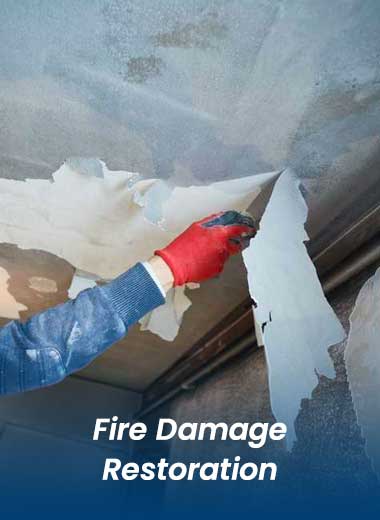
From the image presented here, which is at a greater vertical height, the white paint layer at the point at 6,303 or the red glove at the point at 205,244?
the white paint layer at the point at 6,303

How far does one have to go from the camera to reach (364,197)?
1.14 metres

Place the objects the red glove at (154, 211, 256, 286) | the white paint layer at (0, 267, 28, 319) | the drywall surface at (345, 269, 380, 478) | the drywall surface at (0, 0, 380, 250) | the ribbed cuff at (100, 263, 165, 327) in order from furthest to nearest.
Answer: the white paint layer at (0, 267, 28, 319)
the red glove at (154, 211, 256, 286)
the ribbed cuff at (100, 263, 165, 327)
the drywall surface at (345, 269, 380, 478)
the drywall surface at (0, 0, 380, 250)

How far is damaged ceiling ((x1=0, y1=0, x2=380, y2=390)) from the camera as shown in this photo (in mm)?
841

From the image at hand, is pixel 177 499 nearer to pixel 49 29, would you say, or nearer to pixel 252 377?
pixel 252 377

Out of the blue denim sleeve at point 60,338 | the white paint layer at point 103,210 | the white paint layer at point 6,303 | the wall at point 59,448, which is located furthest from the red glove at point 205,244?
the wall at point 59,448

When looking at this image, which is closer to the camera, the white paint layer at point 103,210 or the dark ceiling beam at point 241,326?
the dark ceiling beam at point 241,326

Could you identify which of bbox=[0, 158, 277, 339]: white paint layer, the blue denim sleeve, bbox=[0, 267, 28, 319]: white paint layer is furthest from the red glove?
bbox=[0, 267, 28, 319]: white paint layer

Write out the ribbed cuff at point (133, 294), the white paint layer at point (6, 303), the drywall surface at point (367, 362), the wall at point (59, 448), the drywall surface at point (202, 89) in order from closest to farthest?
the drywall surface at point (202, 89) → the drywall surface at point (367, 362) → the ribbed cuff at point (133, 294) → the white paint layer at point (6, 303) → the wall at point (59, 448)

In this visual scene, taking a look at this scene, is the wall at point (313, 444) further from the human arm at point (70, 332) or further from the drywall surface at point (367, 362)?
the human arm at point (70, 332)

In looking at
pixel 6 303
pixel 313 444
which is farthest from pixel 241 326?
pixel 6 303

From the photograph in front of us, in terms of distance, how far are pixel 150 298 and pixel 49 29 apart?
626 mm

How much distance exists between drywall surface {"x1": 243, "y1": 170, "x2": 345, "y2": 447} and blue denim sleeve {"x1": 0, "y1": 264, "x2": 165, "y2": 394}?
13.1 inches

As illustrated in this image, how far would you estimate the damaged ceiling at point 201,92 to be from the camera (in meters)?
0.84

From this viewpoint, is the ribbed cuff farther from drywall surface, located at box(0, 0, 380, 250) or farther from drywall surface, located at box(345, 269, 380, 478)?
drywall surface, located at box(345, 269, 380, 478)
